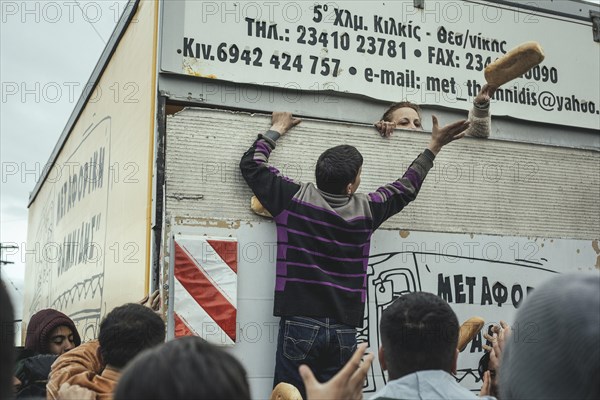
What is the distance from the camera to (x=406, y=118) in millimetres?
3523

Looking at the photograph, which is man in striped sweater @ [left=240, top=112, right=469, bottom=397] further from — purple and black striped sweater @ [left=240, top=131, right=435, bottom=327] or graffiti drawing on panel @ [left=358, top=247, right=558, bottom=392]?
graffiti drawing on panel @ [left=358, top=247, right=558, bottom=392]

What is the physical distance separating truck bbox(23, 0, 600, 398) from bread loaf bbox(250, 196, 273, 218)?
0.03m

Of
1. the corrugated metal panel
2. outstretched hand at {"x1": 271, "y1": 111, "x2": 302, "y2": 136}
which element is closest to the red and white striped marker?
the corrugated metal panel

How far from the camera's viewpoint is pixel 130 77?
375 centimetres

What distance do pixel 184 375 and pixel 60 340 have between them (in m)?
2.76

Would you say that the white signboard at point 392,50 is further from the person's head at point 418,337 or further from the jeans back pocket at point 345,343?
the person's head at point 418,337

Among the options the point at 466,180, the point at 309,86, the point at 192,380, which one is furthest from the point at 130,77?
the point at 192,380

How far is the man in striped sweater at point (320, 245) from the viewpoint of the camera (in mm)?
3029

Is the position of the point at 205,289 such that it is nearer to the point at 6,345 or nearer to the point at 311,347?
the point at 311,347

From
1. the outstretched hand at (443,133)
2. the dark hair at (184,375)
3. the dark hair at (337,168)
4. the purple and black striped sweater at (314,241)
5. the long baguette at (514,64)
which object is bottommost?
the dark hair at (184,375)

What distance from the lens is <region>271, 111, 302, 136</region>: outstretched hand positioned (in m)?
3.22

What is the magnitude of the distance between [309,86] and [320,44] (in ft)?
0.71

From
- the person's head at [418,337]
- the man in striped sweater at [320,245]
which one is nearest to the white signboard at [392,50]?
the man in striped sweater at [320,245]

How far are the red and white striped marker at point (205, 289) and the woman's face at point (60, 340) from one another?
38.4 inches
